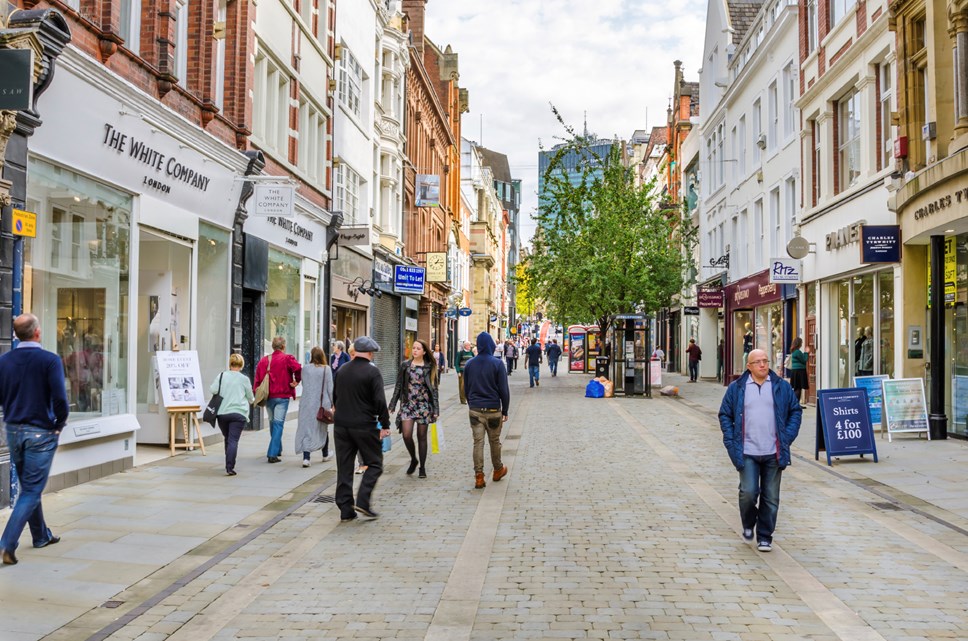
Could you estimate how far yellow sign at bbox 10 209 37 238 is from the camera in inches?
347

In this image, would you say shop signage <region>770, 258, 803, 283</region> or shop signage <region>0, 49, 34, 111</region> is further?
shop signage <region>770, 258, 803, 283</region>

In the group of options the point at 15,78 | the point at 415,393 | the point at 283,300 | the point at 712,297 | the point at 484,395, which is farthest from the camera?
the point at 712,297

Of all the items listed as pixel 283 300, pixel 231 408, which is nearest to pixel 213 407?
pixel 231 408

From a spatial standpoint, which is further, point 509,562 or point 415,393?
point 415,393

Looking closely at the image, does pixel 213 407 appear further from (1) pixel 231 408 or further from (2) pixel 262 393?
(2) pixel 262 393

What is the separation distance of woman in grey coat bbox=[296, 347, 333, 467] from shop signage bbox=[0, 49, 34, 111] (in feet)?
16.2

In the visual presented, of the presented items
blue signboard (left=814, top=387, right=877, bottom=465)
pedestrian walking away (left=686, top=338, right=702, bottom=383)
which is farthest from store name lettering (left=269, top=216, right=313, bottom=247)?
pedestrian walking away (left=686, top=338, right=702, bottom=383)

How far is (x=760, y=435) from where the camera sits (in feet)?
24.3

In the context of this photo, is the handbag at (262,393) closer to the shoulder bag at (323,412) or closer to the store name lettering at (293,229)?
the shoulder bag at (323,412)

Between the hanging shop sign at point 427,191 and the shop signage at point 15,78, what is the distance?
28507 mm

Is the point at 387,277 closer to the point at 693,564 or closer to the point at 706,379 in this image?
the point at 706,379

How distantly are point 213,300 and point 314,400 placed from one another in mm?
4897

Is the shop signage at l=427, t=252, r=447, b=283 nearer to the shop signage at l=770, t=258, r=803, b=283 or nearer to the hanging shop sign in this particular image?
the hanging shop sign

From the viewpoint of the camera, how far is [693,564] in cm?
680
